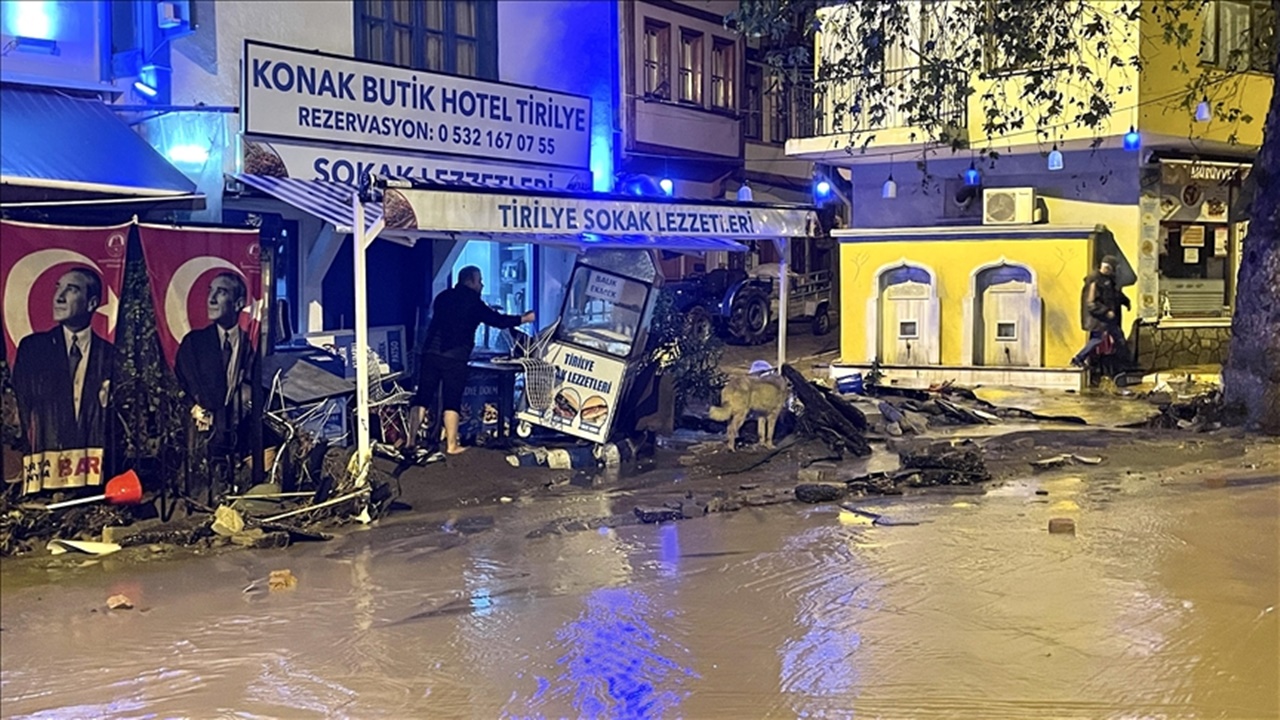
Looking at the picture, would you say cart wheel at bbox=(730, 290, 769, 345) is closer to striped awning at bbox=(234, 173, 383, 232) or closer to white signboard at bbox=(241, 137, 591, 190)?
white signboard at bbox=(241, 137, 591, 190)

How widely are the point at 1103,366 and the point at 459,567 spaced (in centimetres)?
1445

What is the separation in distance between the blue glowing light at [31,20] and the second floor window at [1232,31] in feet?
A: 53.2

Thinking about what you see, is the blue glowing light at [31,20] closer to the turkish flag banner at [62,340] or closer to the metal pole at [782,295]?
the turkish flag banner at [62,340]

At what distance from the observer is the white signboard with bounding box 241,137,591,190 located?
43.5 feet

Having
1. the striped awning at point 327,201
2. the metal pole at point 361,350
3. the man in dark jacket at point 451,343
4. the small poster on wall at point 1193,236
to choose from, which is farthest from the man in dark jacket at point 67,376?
the small poster on wall at point 1193,236

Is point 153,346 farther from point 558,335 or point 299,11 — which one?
point 299,11

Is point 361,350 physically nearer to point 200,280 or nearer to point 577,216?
point 200,280

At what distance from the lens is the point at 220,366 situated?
383 inches

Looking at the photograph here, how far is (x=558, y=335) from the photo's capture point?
12773mm

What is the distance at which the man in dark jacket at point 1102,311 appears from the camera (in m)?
19.5

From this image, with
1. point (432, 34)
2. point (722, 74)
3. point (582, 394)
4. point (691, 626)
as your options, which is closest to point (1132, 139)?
point (722, 74)

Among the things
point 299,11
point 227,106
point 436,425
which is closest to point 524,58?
point 299,11

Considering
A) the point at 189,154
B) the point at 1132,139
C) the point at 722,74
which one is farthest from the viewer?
the point at 722,74

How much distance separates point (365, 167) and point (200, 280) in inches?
197
